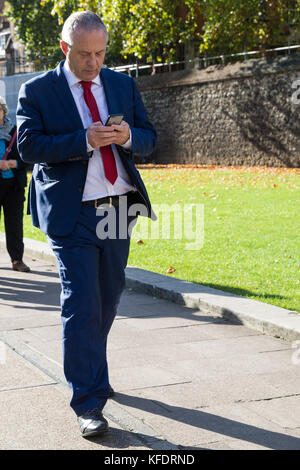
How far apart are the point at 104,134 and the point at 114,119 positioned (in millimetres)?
91

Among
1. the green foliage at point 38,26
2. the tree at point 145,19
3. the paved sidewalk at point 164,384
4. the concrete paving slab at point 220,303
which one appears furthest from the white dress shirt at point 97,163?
the green foliage at point 38,26

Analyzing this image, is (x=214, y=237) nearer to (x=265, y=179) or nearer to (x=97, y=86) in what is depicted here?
(x=97, y=86)

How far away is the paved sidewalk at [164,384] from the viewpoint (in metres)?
3.99

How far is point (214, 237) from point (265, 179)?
9612mm

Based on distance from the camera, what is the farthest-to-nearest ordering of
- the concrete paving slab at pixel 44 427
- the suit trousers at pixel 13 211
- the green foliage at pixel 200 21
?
the green foliage at pixel 200 21 → the suit trousers at pixel 13 211 → the concrete paving slab at pixel 44 427

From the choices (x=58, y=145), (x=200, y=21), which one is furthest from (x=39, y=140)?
(x=200, y=21)

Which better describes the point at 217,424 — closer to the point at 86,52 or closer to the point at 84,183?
the point at 84,183

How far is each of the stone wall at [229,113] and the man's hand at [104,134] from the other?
2035cm

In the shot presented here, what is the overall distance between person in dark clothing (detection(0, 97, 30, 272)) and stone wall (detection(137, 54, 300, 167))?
1582 centimetres

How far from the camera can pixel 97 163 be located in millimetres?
4227

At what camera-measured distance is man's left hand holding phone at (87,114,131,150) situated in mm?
4035

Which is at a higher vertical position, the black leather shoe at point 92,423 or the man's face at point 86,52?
the man's face at point 86,52

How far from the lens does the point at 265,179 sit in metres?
20.1

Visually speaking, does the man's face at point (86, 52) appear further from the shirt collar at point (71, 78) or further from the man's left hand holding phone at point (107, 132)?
the man's left hand holding phone at point (107, 132)
